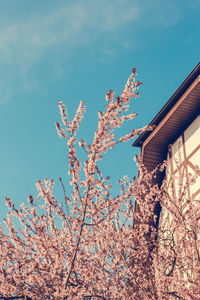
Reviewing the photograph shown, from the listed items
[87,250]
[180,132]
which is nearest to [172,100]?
[180,132]

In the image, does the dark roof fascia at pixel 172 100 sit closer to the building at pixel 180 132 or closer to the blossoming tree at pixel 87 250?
the building at pixel 180 132

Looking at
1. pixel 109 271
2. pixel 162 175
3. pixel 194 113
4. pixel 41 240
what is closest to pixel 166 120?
pixel 194 113

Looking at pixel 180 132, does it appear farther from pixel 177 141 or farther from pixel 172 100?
pixel 172 100

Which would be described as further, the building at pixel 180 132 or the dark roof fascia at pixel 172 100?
the building at pixel 180 132

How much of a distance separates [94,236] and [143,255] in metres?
1.42

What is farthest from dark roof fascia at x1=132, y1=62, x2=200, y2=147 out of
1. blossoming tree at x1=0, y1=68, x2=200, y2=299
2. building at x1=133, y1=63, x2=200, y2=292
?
blossoming tree at x1=0, y1=68, x2=200, y2=299

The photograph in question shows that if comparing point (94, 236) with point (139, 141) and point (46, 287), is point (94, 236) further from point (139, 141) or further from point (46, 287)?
point (139, 141)

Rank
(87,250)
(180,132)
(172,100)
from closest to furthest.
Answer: (87,250) < (172,100) < (180,132)

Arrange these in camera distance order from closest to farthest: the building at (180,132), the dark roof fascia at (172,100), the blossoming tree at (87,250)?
the blossoming tree at (87,250)
the dark roof fascia at (172,100)
the building at (180,132)

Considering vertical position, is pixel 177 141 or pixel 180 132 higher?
pixel 180 132

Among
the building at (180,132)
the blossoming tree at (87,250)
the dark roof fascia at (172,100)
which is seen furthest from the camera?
Answer: the building at (180,132)

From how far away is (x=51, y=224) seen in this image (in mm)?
5637

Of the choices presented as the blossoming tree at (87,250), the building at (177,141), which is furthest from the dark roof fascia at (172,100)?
the blossoming tree at (87,250)

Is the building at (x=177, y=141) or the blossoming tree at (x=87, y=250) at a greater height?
the building at (x=177, y=141)
